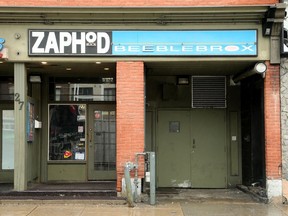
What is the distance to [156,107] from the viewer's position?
12781mm

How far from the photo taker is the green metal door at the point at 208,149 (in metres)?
12.6

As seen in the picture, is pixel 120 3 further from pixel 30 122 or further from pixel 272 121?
pixel 272 121

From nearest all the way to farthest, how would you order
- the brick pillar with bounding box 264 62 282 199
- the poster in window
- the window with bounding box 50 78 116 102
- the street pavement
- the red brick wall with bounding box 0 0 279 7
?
the street pavement
the brick pillar with bounding box 264 62 282 199
the red brick wall with bounding box 0 0 279 7
the poster in window
the window with bounding box 50 78 116 102

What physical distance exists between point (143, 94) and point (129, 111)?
521 millimetres

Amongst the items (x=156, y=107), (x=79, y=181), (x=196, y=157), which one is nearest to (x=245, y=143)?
(x=196, y=157)

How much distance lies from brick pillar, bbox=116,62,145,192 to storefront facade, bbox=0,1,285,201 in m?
0.02

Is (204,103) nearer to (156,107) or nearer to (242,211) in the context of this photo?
(156,107)

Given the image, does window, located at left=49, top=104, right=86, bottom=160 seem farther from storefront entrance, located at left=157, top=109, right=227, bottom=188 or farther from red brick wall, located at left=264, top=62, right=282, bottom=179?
red brick wall, located at left=264, top=62, right=282, bottom=179

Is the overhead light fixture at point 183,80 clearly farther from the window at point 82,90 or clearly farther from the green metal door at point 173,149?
the window at point 82,90

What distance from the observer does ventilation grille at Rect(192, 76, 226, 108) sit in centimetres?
1266

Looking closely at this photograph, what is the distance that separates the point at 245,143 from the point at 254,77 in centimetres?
201

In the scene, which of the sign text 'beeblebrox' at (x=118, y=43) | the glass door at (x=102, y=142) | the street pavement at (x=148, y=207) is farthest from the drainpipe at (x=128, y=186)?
the glass door at (x=102, y=142)

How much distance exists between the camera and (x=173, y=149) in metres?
12.7

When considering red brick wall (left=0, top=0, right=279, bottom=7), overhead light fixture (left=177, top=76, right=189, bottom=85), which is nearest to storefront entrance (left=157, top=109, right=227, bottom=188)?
overhead light fixture (left=177, top=76, right=189, bottom=85)
